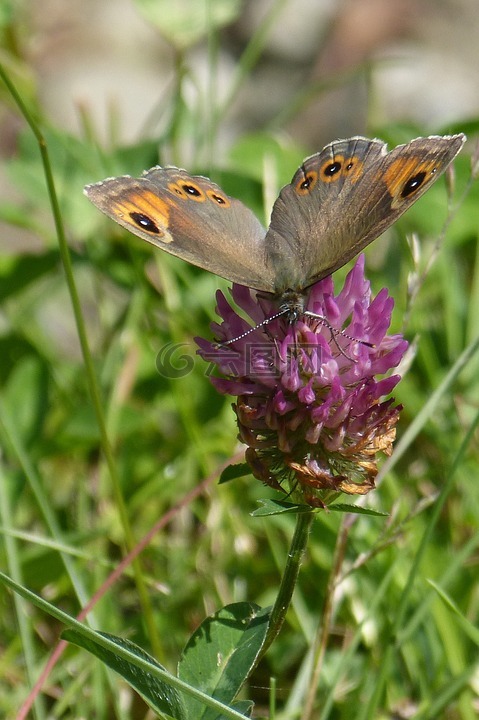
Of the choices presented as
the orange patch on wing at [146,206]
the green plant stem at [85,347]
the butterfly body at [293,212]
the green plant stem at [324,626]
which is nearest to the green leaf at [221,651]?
the green plant stem at [324,626]

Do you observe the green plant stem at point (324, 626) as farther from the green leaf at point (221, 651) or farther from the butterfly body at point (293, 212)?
the butterfly body at point (293, 212)

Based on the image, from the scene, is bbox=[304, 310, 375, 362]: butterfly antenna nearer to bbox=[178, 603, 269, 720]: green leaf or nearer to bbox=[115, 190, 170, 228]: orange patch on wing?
bbox=[115, 190, 170, 228]: orange patch on wing

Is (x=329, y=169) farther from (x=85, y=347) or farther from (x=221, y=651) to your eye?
(x=221, y=651)

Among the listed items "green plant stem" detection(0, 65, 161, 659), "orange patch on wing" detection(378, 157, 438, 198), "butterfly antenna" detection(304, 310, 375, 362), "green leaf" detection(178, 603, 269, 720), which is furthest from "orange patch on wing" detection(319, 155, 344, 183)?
"green leaf" detection(178, 603, 269, 720)

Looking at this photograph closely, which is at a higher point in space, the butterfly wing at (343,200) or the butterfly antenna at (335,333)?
the butterfly wing at (343,200)

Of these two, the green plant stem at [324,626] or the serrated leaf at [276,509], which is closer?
the serrated leaf at [276,509]

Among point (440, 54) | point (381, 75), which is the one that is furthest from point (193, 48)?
point (440, 54)
